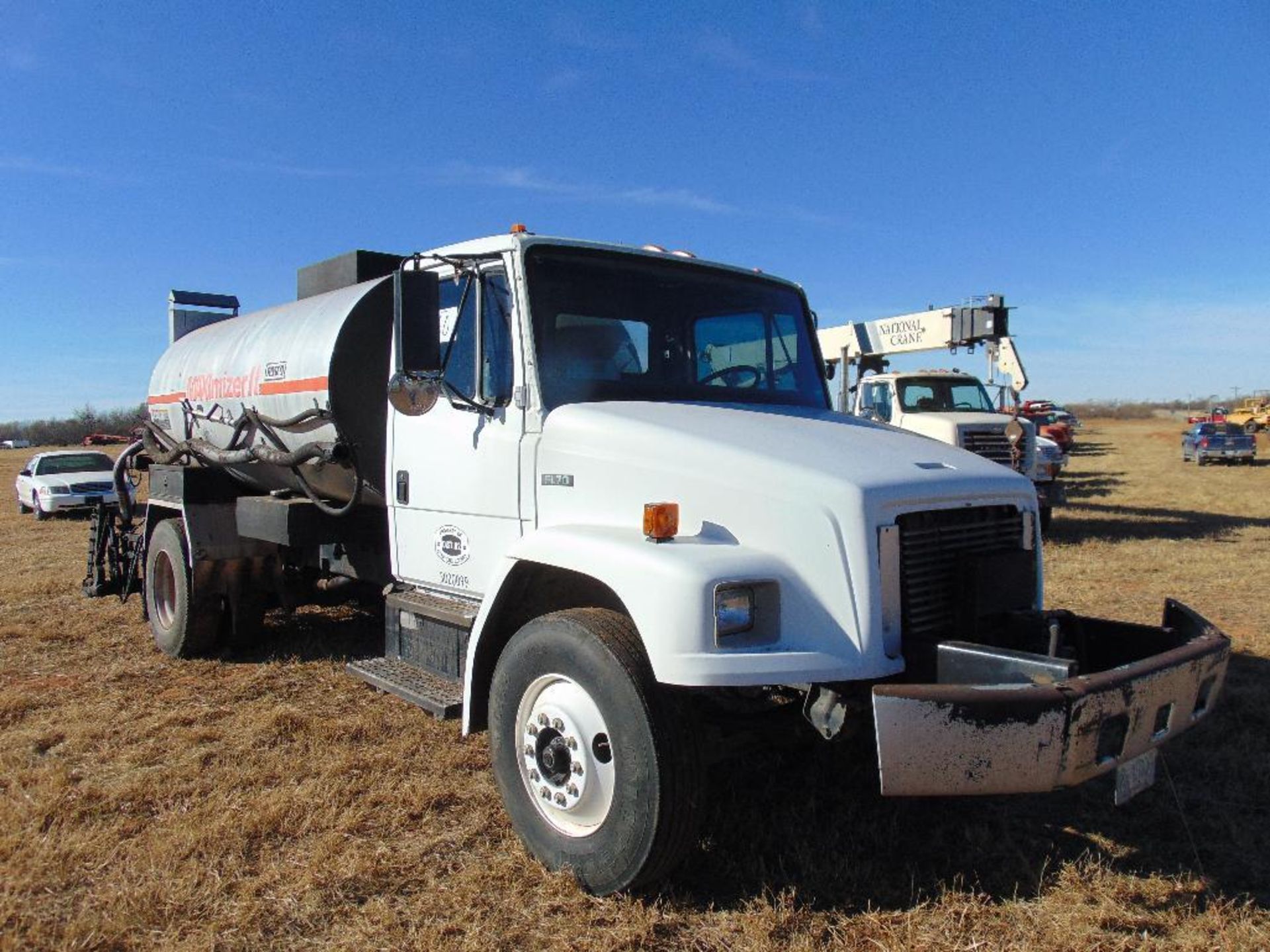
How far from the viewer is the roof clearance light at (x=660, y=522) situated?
3318mm

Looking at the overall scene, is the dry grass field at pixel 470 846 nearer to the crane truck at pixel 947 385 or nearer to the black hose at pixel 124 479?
the black hose at pixel 124 479

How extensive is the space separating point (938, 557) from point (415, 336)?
2316 mm

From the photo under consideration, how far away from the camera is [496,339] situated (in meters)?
4.21

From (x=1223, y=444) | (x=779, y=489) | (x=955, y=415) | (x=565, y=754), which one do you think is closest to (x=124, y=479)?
(x=565, y=754)

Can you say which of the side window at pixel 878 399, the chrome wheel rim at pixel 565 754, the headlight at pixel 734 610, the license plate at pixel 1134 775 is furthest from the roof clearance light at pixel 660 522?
the side window at pixel 878 399

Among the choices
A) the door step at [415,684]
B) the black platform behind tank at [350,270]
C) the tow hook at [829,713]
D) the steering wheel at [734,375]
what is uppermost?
the black platform behind tank at [350,270]

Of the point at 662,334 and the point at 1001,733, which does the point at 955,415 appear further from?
the point at 1001,733

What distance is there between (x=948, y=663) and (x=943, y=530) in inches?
22.8

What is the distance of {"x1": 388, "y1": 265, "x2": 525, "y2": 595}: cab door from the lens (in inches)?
165

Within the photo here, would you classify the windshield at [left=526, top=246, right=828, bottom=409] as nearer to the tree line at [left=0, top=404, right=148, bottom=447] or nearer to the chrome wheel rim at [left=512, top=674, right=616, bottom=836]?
the chrome wheel rim at [left=512, top=674, right=616, bottom=836]

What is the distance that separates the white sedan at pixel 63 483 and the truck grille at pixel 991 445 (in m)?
16.4

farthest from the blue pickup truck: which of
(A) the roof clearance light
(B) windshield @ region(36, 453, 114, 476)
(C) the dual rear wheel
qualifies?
(A) the roof clearance light

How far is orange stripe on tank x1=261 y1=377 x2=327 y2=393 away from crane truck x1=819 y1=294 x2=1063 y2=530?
7.46 m

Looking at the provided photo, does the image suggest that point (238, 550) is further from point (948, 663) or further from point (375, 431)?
point (948, 663)
